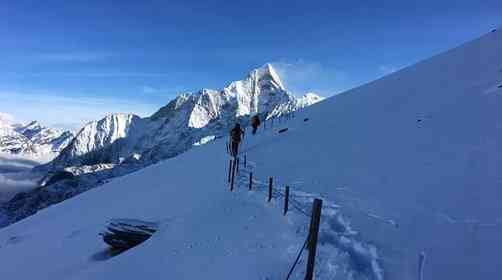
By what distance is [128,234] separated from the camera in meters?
16.2

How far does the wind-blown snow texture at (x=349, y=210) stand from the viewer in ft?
33.0

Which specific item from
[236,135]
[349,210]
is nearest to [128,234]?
[349,210]

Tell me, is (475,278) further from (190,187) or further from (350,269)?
(190,187)

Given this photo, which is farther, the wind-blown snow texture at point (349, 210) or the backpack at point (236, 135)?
the backpack at point (236, 135)

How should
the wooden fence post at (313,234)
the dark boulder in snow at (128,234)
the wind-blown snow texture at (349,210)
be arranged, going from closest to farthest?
the wooden fence post at (313,234) → the wind-blown snow texture at (349,210) → the dark boulder in snow at (128,234)

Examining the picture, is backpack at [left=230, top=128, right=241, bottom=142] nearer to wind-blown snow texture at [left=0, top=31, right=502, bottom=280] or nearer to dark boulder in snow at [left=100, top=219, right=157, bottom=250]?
wind-blown snow texture at [left=0, top=31, right=502, bottom=280]

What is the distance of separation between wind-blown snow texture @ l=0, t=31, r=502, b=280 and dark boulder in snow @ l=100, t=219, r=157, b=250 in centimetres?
86

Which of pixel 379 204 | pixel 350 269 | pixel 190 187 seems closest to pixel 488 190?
pixel 379 204

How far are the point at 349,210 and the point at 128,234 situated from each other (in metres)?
9.47

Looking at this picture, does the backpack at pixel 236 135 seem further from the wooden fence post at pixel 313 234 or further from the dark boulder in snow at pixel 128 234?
the wooden fence post at pixel 313 234

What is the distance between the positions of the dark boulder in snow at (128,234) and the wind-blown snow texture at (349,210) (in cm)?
86

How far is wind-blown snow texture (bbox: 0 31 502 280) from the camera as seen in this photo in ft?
33.0

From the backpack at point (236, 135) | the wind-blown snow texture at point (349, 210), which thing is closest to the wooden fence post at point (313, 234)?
the wind-blown snow texture at point (349, 210)

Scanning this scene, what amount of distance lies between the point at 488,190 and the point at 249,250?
326 inches
